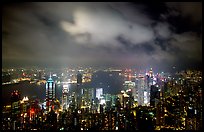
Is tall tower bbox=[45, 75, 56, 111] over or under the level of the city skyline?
under

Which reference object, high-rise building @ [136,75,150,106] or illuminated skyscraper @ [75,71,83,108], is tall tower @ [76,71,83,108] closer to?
illuminated skyscraper @ [75,71,83,108]

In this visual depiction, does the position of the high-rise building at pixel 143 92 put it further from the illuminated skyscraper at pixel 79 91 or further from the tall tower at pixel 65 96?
the tall tower at pixel 65 96

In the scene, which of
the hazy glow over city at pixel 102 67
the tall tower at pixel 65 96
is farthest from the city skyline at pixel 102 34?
the tall tower at pixel 65 96

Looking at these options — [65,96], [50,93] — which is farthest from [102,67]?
[50,93]

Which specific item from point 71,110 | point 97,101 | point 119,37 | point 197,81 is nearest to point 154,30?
point 119,37

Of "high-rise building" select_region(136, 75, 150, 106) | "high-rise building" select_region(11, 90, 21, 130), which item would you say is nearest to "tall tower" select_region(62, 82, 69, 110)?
"high-rise building" select_region(11, 90, 21, 130)

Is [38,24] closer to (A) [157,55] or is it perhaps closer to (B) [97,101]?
(B) [97,101]
